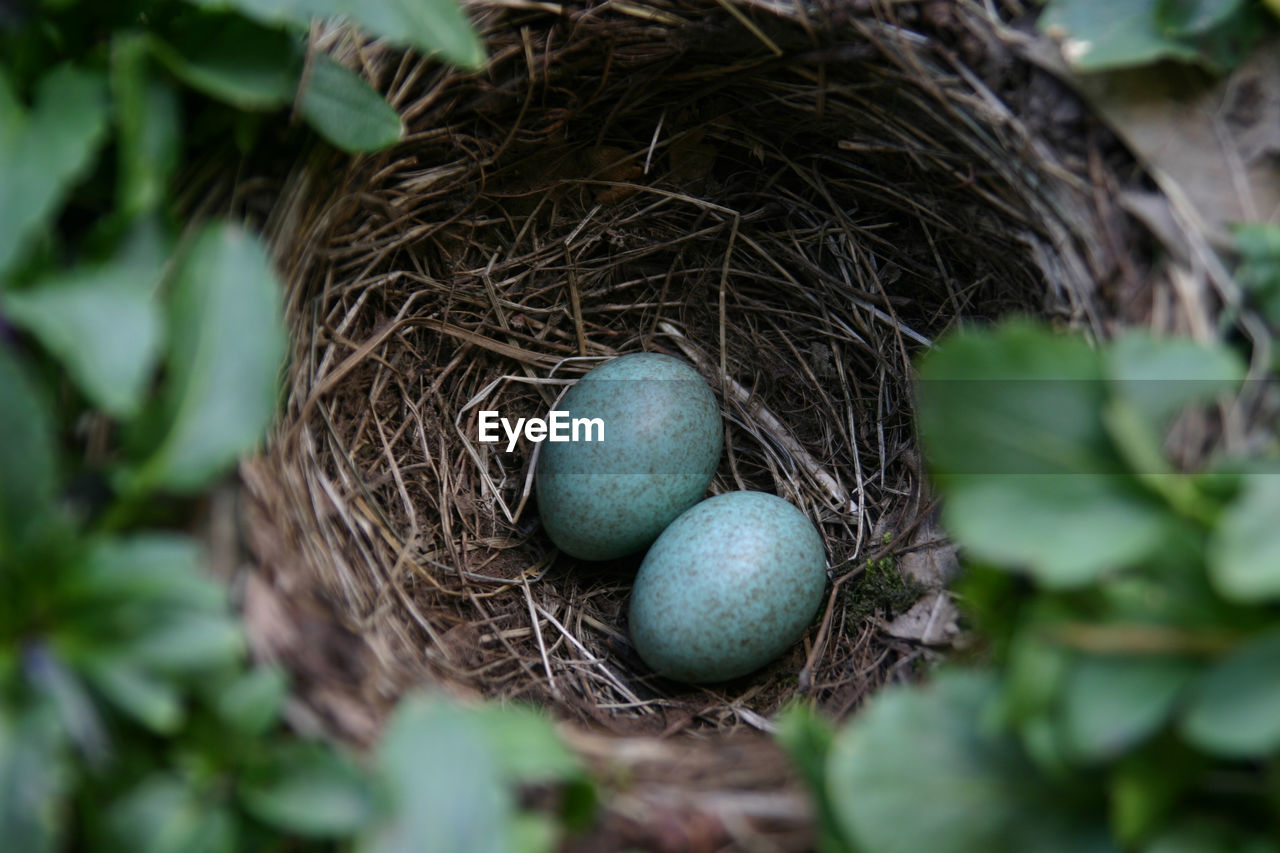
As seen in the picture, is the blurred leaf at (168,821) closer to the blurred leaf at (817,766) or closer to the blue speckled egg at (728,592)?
the blurred leaf at (817,766)

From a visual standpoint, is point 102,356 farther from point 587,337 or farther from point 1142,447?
point 587,337

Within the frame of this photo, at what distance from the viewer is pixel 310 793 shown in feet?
2.06

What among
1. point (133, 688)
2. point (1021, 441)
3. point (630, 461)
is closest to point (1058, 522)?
point (1021, 441)

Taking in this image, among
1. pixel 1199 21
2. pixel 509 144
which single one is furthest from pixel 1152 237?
pixel 509 144

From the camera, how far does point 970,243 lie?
1.24 metres

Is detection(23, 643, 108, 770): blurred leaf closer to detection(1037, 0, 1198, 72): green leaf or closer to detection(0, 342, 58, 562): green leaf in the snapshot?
detection(0, 342, 58, 562): green leaf

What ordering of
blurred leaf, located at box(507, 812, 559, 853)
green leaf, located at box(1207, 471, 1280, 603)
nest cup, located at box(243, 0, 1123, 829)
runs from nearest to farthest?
green leaf, located at box(1207, 471, 1280, 603) → blurred leaf, located at box(507, 812, 559, 853) → nest cup, located at box(243, 0, 1123, 829)

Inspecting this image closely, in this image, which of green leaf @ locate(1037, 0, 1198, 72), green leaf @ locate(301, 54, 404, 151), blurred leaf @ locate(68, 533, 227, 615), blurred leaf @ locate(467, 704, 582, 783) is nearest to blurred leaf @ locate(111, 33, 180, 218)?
green leaf @ locate(301, 54, 404, 151)

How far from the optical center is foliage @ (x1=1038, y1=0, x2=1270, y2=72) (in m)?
0.85

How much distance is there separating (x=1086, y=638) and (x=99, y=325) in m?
0.74

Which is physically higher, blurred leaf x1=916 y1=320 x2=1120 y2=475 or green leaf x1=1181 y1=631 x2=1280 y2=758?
blurred leaf x1=916 y1=320 x2=1120 y2=475

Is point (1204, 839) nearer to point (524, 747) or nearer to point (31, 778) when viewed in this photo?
point (524, 747)

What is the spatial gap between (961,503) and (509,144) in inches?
35.8

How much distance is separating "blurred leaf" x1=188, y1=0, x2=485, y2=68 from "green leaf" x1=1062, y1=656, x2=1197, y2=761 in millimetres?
748
